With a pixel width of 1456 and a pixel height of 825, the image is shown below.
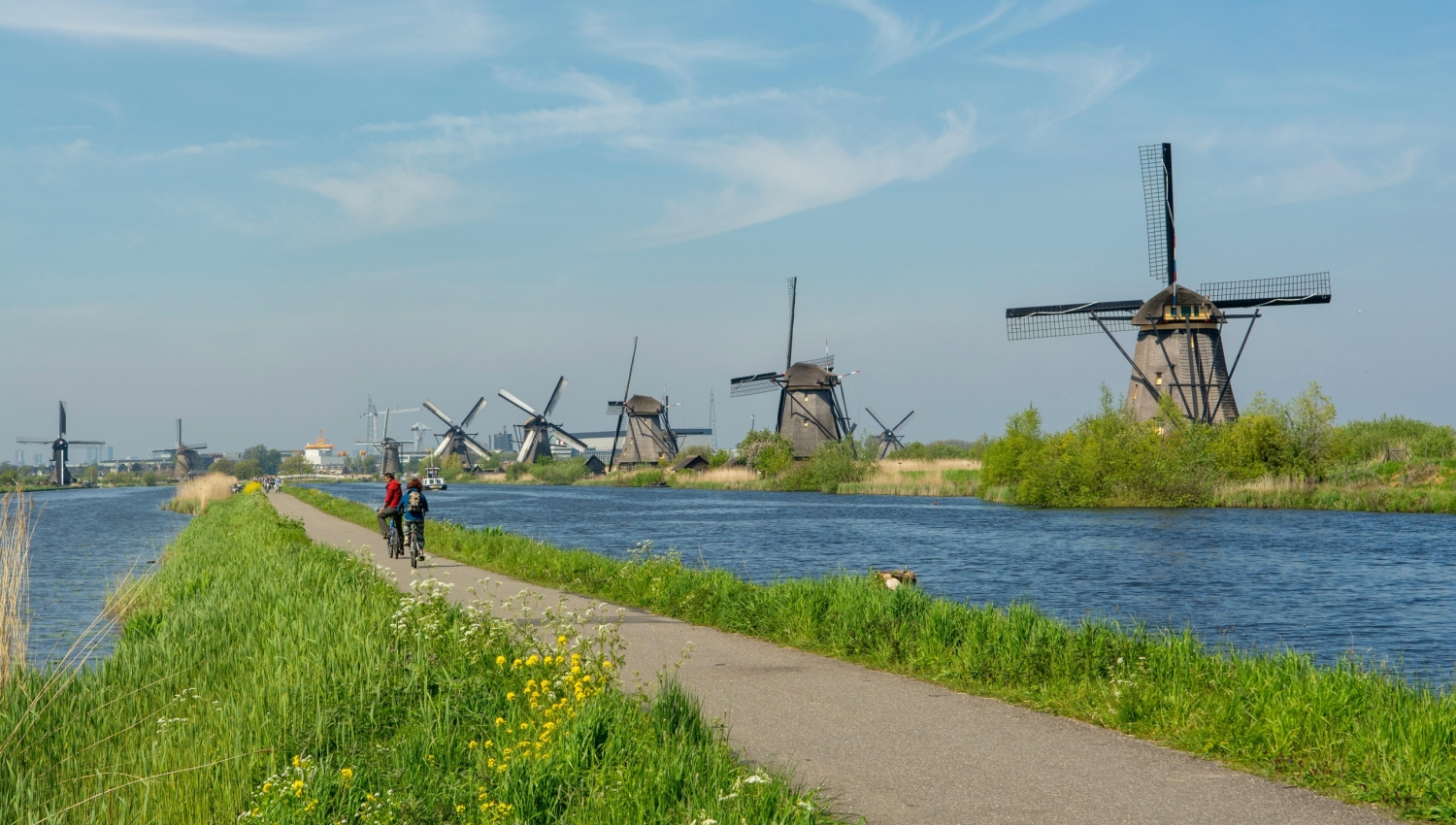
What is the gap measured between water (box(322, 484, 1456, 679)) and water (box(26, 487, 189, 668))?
395 inches

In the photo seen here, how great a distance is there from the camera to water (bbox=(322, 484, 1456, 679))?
1656cm

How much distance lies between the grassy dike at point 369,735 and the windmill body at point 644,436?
317 ft

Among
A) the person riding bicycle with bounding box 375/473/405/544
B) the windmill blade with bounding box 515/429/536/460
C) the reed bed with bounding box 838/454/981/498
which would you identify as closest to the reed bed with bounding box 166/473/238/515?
the person riding bicycle with bounding box 375/473/405/544

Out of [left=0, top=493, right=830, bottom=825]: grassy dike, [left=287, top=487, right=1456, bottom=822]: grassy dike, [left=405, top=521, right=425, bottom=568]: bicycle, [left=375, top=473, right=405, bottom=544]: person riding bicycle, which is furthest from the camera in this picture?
[left=375, top=473, right=405, bottom=544]: person riding bicycle

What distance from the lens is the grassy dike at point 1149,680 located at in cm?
604

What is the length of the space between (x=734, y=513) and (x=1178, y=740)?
43.2 meters

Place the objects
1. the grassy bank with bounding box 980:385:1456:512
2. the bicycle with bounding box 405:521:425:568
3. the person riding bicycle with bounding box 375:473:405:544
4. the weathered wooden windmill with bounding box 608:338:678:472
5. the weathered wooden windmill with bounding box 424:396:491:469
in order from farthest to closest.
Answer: the weathered wooden windmill with bounding box 424:396:491:469, the weathered wooden windmill with bounding box 608:338:678:472, the grassy bank with bounding box 980:385:1456:512, the person riding bicycle with bounding box 375:473:405:544, the bicycle with bounding box 405:521:425:568

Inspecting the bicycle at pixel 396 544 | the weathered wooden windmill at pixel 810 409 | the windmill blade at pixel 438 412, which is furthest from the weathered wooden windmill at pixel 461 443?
the bicycle at pixel 396 544

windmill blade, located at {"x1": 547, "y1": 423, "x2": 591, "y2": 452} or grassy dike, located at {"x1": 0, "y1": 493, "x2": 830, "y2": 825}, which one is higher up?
windmill blade, located at {"x1": 547, "y1": 423, "x2": 591, "y2": 452}

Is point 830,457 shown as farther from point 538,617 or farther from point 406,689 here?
point 406,689

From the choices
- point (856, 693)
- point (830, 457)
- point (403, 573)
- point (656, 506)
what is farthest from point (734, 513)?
point (856, 693)

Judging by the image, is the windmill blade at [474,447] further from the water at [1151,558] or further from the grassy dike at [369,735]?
the grassy dike at [369,735]

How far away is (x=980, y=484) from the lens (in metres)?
58.8

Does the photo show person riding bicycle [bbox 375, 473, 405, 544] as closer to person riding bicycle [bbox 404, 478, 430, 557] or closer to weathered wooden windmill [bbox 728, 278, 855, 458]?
person riding bicycle [bbox 404, 478, 430, 557]
